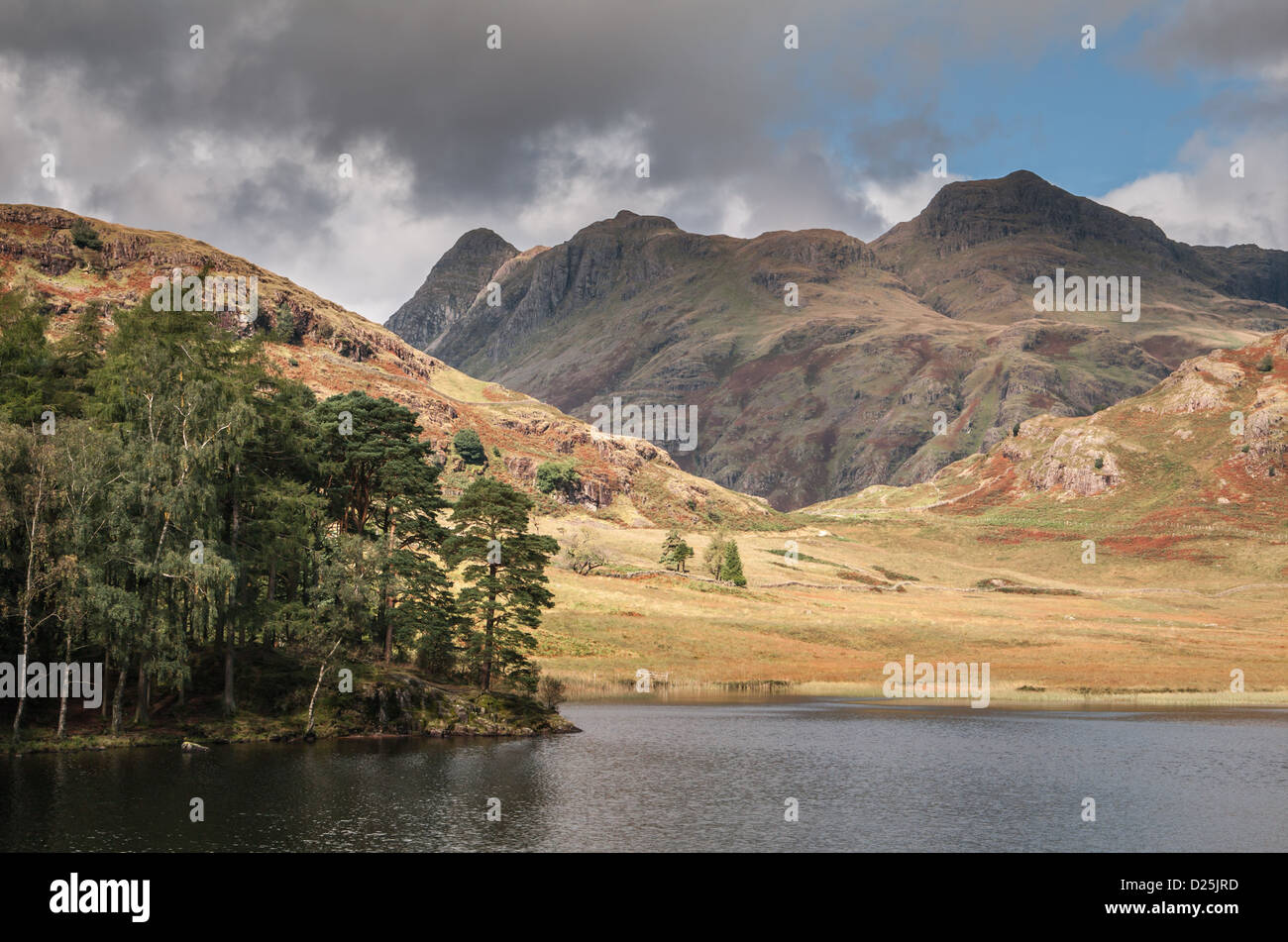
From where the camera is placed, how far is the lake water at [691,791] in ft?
125

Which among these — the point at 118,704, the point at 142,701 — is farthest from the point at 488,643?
the point at 118,704

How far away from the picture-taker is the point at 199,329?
64.9 metres

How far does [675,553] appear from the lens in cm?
16075

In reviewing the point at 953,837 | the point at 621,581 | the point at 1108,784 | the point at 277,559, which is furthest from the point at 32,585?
the point at 621,581

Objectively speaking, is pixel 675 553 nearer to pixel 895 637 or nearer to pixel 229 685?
pixel 895 637

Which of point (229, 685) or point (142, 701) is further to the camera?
point (229, 685)

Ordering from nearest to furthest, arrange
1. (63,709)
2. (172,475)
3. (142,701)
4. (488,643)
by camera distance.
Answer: (63,709) < (172,475) < (142,701) < (488,643)

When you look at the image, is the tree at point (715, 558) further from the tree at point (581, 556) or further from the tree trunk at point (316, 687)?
the tree trunk at point (316, 687)

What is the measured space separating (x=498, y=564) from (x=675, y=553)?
3563 inches

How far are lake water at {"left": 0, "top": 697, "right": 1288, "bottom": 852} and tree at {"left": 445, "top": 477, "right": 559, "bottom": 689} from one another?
8227mm

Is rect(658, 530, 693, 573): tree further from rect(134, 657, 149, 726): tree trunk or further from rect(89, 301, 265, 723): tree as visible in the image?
rect(134, 657, 149, 726): tree trunk

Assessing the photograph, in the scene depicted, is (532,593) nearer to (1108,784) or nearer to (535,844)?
(535,844)

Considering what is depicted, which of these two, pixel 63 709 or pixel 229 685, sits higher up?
pixel 229 685

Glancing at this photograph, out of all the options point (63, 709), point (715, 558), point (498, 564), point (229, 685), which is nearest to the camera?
point (63, 709)
